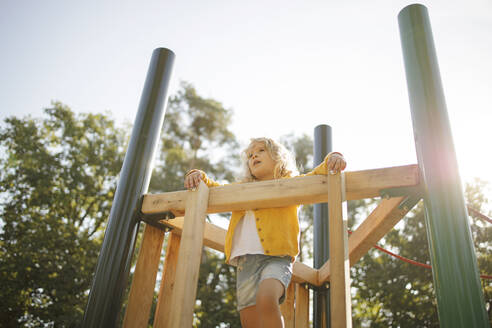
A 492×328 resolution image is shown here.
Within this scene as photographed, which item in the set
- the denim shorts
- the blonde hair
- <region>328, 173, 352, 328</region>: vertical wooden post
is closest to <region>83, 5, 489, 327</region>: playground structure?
<region>328, 173, 352, 328</region>: vertical wooden post

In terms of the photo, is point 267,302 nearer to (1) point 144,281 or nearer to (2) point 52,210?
(1) point 144,281

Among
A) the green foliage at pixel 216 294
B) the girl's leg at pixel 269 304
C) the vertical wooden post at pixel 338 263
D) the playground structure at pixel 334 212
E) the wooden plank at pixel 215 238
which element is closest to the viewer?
the vertical wooden post at pixel 338 263

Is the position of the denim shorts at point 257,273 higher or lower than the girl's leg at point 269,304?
higher

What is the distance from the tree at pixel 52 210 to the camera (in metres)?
11.6

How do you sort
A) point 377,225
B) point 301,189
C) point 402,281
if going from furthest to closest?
point 402,281
point 377,225
point 301,189

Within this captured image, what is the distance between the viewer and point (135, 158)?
2.58m

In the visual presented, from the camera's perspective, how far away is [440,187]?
1.70 meters

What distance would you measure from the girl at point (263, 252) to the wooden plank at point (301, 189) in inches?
4.6

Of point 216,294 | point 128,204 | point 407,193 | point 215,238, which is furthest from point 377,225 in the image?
point 216,294

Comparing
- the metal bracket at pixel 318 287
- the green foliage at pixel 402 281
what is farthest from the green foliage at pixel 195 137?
the metal bracket at pixel 318 287

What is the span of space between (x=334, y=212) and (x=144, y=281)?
1.38 meters

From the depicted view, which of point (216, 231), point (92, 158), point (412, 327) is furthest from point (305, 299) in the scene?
point (92, 158)

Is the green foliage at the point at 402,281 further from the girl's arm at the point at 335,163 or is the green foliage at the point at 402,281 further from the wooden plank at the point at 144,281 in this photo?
the wooden plank at the point at 144,281

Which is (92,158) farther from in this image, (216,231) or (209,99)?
(216,231)
